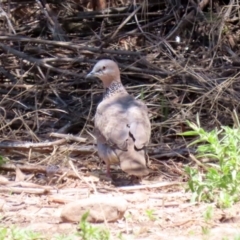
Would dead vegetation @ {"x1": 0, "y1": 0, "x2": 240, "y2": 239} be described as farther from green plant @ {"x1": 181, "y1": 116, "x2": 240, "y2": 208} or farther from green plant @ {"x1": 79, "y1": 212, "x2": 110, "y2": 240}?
green plant @ {"x1": 79, "y1": 212, "x2": 110, "y2": 240}

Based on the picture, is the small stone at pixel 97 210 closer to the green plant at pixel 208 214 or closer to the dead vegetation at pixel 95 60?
the green plant at pixel 208 214

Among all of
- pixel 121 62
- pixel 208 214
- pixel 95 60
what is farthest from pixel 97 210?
pixel 121 62

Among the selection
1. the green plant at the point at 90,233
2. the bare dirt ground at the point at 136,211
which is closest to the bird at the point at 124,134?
the bare dirt ground at the point at 136,211

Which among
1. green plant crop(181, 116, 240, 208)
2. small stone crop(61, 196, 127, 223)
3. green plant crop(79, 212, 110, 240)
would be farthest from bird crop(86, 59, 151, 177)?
green plant crop(79, 212, 110, 240)

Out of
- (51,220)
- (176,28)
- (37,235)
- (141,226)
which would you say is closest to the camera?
(37,235)

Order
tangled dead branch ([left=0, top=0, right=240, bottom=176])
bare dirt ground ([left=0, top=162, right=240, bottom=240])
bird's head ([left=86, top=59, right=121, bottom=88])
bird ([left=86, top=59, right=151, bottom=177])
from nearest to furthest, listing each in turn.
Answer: bare dirt ground ([left=0, top=162, right=240, bottom=240]) < bird ([left=86, top=59, right=151, bottom=177]) < bird's head ([left=86, top=59, right=121, bottom=88]) < tangled dead branch ([left=0, top=0, right=240, bottom=176])

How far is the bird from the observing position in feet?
20.1

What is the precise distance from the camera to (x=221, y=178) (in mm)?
4945

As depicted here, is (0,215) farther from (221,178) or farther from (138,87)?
(138,87)

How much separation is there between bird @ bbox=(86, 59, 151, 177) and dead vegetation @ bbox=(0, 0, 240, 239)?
1.35 ft

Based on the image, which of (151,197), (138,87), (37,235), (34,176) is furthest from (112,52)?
(37,235)

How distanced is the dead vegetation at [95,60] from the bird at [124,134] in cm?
41

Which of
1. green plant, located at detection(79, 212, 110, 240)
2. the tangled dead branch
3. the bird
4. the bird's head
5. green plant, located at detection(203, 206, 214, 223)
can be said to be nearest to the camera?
green plant, located at detection(79, 212, 110, 240)

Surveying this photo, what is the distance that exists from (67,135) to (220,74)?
1991 mm
